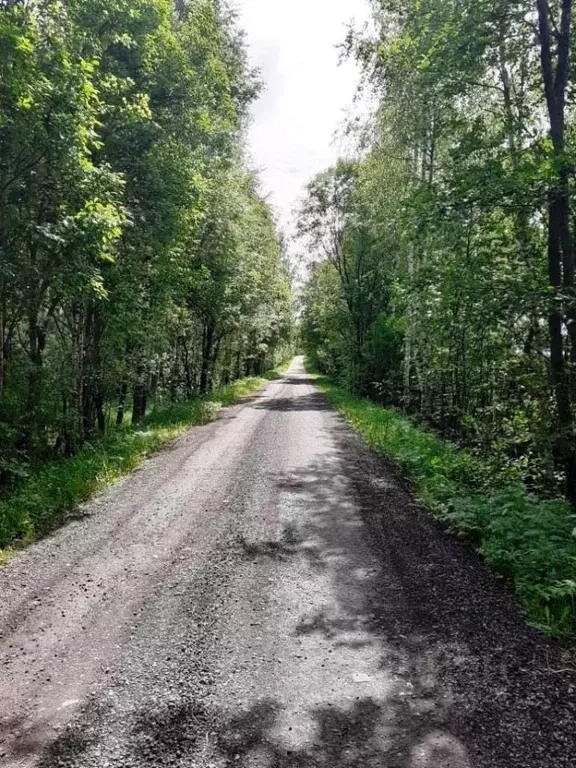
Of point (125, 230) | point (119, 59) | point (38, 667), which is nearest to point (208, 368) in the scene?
point (125, 230)

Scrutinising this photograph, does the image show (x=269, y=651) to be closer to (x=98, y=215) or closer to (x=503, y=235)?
(x=98, y=215)

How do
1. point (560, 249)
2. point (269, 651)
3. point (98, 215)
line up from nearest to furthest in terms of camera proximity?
point (269, 651) < point (98, 215) < point (560, 249)

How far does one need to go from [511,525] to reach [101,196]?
774 cm

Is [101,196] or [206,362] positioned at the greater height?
[101,196]

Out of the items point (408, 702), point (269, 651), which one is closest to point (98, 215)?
point (269, 651)

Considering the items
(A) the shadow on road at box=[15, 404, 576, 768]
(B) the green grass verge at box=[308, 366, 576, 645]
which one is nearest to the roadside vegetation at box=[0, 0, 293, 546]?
(A) the shadow on road at box=[15, 404, 576, 768]

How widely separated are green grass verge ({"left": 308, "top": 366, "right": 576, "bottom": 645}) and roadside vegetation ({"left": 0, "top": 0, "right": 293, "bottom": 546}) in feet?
18.8

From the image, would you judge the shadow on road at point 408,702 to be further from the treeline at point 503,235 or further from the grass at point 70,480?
the grass at point 70,480

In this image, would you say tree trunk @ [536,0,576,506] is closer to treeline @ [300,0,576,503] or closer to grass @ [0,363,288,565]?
treeline @ [300,0,576,503]

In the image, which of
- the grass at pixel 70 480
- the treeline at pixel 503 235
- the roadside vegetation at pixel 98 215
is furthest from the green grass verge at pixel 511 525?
the roadside vegetation at pixel 98 215

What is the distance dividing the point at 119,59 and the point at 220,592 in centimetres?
1182

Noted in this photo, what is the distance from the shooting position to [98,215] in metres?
7.60

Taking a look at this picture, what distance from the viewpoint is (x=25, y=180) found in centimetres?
795

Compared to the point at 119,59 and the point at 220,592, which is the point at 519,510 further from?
the point at 119,59
